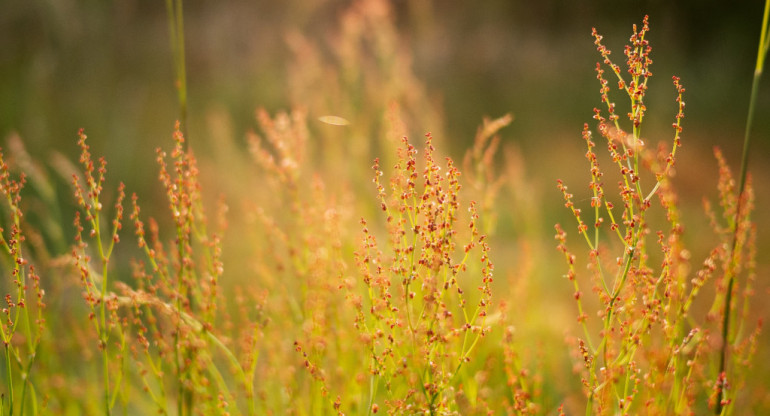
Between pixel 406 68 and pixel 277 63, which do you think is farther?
pixel 277 63

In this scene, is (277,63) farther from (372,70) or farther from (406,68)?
(406,68)

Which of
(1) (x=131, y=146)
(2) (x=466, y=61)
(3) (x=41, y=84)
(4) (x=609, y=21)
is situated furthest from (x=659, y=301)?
(3) (x=41, y=84)

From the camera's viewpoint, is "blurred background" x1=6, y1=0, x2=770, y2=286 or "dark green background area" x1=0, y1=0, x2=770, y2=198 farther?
"dark green background area" x1=0, y1=0, x2=770, y2=198

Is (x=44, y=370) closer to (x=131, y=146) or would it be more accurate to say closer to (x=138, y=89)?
(x=131, y=146)

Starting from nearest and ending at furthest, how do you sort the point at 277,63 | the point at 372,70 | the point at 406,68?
the point at 406,68 → the point at 372,70 → the point at 277,63

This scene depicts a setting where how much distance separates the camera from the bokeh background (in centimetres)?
361

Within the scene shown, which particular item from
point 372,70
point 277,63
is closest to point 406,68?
point 372,70

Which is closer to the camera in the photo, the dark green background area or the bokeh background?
the bokeh background

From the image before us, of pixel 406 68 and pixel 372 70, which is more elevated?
pixel 372 70

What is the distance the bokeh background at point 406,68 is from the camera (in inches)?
142

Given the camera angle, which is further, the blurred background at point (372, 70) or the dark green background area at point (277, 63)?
the dark green background area at point (277, 63)

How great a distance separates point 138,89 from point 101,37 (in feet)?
1.67

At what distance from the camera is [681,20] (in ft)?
12.2

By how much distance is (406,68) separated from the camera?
3488 millimetres
